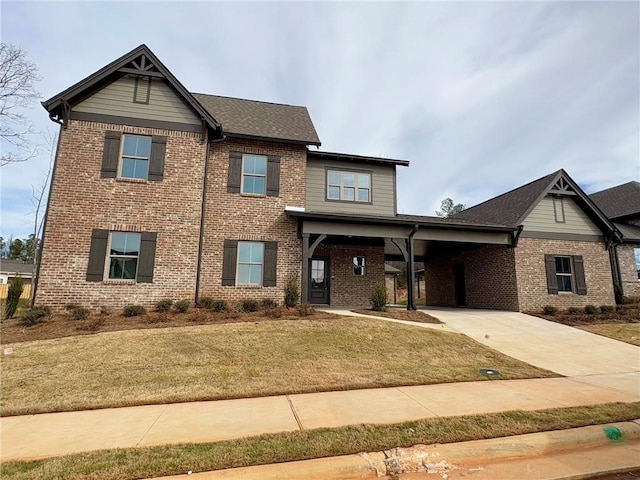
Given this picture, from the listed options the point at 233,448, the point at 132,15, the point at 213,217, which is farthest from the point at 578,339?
the point at 132,15

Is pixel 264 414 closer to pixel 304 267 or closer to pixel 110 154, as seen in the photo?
pixel 304 267

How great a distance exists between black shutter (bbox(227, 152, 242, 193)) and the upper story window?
368 centimetres

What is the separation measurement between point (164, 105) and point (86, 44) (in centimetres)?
295

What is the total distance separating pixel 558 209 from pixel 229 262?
14.8 meters

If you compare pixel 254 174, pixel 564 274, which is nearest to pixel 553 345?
pixel 564 274

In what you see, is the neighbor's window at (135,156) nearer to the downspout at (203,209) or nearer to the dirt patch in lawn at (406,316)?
the downspout at (203,209)

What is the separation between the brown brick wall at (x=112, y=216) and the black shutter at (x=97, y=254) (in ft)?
0.48

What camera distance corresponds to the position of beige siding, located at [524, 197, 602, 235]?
15.6 metres

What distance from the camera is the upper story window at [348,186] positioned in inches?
572

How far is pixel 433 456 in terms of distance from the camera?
3588mm

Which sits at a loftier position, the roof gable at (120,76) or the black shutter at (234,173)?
the roof gable at (120,76)

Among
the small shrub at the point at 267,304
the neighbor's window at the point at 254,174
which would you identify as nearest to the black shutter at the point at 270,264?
the small shrub at the point at 267,304

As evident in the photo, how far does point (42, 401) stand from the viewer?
209 inches

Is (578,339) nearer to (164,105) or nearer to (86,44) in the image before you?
(164,105)
